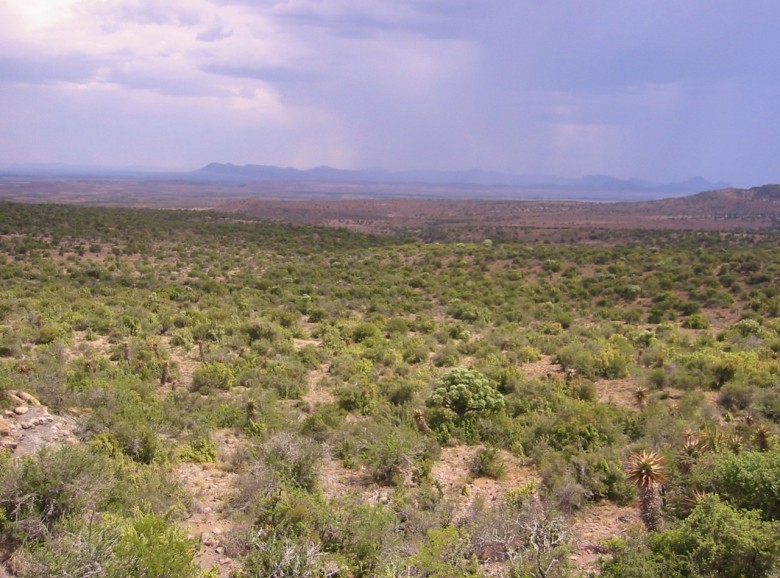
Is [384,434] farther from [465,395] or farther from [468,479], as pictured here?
[465,395]

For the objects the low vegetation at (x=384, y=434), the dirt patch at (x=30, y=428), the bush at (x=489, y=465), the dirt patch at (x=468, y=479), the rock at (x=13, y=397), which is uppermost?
the rock at (x=13, y=397)

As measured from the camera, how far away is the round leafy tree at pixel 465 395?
10.4 meters

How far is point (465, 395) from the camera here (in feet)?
34.1

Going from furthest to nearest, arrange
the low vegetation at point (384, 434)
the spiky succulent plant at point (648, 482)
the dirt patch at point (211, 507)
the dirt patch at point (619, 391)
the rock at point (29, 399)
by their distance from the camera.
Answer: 1. the dirt patch at point (619, 391)
2. the rock at point (29, 399)
3. the spiky succulent plant at point (648, 482)
4. the dirt patch at point (211, 507)
5. the low vegetation at point (384, 434)

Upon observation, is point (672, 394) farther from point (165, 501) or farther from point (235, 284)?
point (235, 284)

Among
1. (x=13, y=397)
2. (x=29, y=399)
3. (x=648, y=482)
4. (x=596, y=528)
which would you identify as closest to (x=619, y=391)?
(x=648, y=482)

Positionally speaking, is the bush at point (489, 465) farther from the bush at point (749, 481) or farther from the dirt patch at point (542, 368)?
the dirt patch at point (542, 368)

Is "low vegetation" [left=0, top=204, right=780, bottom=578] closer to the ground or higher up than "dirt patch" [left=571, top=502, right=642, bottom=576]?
higher up

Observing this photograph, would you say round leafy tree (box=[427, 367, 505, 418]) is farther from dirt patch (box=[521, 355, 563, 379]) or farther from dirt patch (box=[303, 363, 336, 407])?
dirt patch (box=[521, 355, 563, 379])

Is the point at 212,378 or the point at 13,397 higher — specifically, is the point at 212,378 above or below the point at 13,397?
below

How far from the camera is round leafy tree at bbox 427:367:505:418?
10.4 metres

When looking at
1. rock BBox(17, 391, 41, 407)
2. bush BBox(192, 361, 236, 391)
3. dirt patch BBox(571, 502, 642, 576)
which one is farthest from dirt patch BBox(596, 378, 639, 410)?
rock BBox(17, 391, 41, 407)

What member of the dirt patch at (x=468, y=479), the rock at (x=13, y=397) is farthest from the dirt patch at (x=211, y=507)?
the dirt patch at (x=468, y=479)

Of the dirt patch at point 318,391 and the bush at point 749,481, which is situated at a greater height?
the bush at point 749,481
